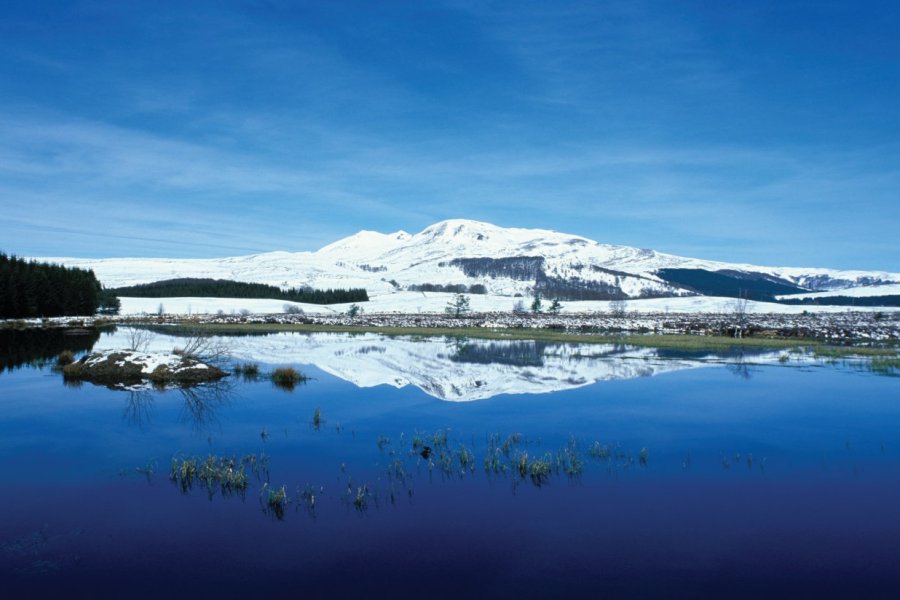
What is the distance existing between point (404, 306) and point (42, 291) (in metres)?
58.9

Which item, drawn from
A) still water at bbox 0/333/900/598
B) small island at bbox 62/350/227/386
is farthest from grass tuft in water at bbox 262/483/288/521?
small island at bbox 62/350/227/386

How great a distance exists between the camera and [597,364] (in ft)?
115

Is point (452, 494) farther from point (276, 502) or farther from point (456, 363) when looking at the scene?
point (456, 363)

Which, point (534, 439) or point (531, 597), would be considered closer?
point (531, 597)

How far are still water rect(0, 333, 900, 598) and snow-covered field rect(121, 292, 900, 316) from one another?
8129cm

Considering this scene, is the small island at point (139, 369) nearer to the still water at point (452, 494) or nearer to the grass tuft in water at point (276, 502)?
the still water at point (452, 494)

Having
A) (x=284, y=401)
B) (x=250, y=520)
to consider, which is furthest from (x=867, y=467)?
(x=284, y=401)

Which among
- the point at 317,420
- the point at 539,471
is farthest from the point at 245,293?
the point at 539,471

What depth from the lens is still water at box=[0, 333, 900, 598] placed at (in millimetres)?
8578

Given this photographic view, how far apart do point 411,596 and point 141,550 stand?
3.90m

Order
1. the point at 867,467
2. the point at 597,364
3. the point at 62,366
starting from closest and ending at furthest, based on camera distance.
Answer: the point at 867,467
the point at 62,366
the point at 597,364

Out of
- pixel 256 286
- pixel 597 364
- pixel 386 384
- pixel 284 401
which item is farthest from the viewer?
pixel 256 286

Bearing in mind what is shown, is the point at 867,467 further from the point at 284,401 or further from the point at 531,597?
the point at 284,401

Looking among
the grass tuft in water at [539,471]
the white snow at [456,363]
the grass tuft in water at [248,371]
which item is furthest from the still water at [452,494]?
the grass tuft in water at [248,371]
